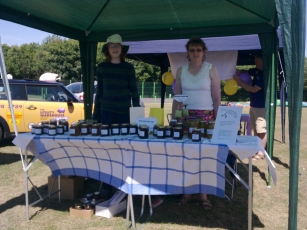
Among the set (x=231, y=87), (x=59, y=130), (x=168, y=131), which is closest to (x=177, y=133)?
(x=168, y=131)

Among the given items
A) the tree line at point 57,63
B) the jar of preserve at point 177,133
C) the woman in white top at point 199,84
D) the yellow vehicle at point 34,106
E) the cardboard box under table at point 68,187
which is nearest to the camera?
the jar of preserve at point 177,133

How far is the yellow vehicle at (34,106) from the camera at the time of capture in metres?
6.86

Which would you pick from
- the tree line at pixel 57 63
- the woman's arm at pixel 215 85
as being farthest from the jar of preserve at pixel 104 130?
the tree line at pixel 57 63

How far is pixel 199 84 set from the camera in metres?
3.21

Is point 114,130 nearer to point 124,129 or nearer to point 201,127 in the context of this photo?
point 124,129

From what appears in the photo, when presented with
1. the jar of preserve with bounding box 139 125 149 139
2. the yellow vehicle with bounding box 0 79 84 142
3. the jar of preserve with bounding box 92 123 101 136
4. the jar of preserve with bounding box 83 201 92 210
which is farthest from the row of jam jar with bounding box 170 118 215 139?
the yellow vehicle with bounding box 0 79 84 142

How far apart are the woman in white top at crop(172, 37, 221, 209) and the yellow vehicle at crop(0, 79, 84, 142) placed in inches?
160

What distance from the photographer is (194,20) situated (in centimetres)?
422

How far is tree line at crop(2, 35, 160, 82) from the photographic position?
33125 millimetres

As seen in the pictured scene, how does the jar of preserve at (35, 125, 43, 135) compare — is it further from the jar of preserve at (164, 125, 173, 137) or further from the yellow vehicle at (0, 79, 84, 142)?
the yellow vehicle at (0, 79, 84, 142)

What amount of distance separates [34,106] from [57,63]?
3184 cm

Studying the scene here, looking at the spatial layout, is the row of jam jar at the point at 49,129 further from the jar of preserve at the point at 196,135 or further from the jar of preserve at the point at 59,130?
the jar of preserve at the point at 196,135

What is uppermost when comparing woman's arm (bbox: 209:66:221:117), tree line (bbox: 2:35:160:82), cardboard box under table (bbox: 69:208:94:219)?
tree line (bbox: 2:35:160:82)

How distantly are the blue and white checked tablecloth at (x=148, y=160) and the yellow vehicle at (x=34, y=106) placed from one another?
3888 millimetres
